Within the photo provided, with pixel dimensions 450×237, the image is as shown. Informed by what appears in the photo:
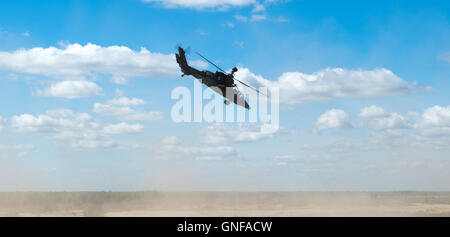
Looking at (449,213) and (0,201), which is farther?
(0,201)

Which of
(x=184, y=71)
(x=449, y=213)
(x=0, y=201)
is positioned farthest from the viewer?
(x=0, y=201)

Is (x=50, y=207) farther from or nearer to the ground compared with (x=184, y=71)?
nearer to the ground
